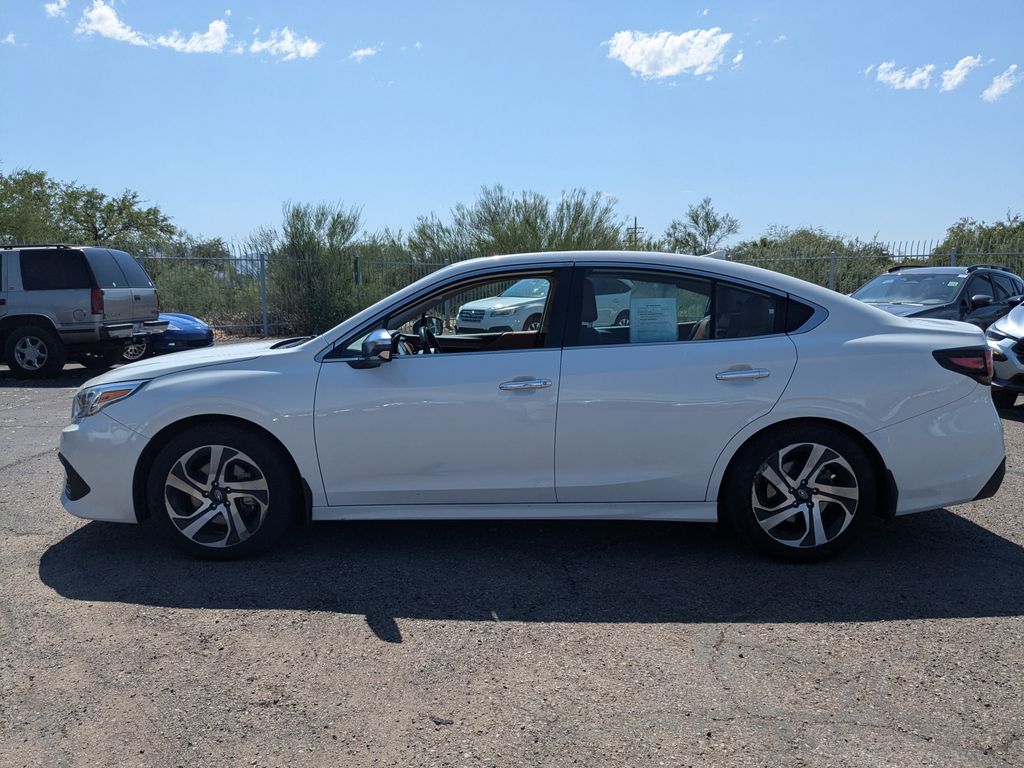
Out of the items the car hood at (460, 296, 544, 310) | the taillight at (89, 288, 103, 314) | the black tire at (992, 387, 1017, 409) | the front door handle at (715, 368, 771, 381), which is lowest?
the black tire at (992, 387, 1017, 409)

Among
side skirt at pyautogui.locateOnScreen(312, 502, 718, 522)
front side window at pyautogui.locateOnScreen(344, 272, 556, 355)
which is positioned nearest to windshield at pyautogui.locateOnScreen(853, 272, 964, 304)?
front side window at pyautogui.locateOnScreen(344, 272, 556, 355)

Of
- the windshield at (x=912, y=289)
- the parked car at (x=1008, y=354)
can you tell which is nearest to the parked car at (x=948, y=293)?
the windshield at (x=912, y=289)

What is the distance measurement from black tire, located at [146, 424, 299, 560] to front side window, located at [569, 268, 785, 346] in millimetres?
1759

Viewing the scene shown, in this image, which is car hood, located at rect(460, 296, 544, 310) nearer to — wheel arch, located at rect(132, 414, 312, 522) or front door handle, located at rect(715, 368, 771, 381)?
front door handle, located at rect(715, 368, 771, 381)

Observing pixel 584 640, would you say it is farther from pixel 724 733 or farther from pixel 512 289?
pixel 512 289

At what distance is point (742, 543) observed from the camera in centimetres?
439

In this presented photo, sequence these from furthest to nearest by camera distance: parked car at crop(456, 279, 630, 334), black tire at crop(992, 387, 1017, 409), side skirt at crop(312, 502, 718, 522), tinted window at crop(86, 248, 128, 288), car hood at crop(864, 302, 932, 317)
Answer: tinted window at crop(86, 248, 128, 288), car hood at crop(864, 302, 932, 317), black tire at crop(992, 387, 1017, 409), parked car at crop(456, 279, 630, 334), side skirt at crop(312, 502, 718, 522)

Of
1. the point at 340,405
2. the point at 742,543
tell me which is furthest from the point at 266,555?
the point at 742,543

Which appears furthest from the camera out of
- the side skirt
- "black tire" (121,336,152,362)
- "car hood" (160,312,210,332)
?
"car hood" (160,312,210,332)

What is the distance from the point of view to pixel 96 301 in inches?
472

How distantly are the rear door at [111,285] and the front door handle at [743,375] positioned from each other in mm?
10555

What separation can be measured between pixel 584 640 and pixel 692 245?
35.2 meters

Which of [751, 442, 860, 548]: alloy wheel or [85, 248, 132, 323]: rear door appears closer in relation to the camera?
[751, 442, 860, 548]: alloy wheel

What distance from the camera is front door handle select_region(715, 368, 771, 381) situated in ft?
13.7
